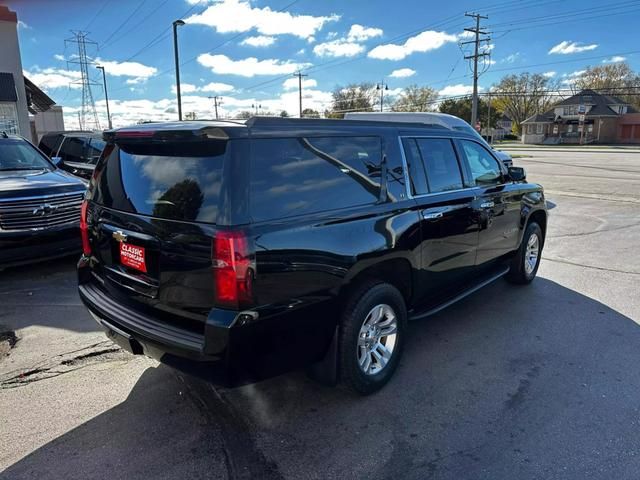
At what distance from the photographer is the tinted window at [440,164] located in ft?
12.7

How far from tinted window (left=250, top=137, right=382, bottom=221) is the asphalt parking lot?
1.38 metres

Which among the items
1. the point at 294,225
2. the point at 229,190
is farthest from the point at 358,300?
the point at 229,190

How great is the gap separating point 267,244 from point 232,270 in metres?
0.24

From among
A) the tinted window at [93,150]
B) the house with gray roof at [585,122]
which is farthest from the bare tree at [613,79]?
the tinted window at [93,150]

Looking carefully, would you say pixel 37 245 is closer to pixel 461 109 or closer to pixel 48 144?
pixel 48 144

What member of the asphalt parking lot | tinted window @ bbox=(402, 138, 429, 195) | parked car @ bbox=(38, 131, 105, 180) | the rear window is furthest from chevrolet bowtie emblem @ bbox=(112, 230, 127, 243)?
parked car @ bbox=(38, 131, 105, 180)

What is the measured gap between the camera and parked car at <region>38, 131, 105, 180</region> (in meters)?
10.6

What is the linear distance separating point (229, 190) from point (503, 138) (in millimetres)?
96288

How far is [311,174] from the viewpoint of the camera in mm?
2904

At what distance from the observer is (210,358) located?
2523 millimetres

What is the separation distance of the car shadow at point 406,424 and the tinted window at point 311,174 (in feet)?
4.53

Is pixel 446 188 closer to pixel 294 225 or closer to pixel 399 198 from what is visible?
pixel 399 198

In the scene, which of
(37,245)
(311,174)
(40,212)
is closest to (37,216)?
(40,212)

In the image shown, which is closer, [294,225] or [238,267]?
[238,267]
